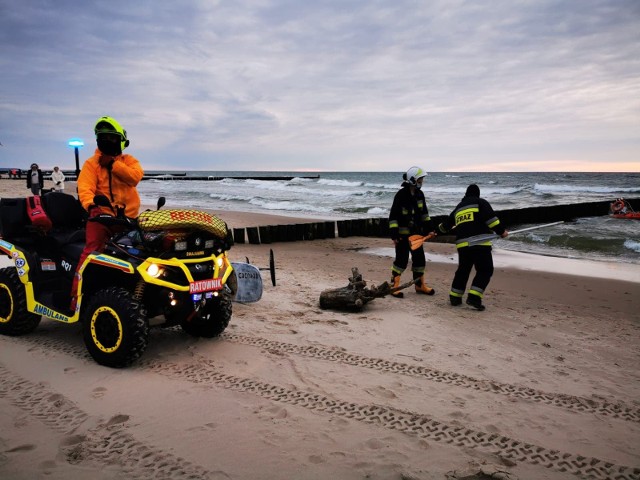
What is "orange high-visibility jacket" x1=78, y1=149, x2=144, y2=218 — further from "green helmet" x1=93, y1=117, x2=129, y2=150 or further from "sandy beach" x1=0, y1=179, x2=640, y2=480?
"sandy beach" x1=0, y1=179, x2=640, y2=480

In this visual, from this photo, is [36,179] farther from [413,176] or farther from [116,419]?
[116,419]

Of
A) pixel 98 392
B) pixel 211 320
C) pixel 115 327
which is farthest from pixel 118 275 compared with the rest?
pixel 98 392

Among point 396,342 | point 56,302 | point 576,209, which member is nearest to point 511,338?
point 396,342

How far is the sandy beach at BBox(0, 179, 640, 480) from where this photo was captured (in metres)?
2.81

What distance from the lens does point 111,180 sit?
4.59 metres

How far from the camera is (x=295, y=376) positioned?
4.07 meters

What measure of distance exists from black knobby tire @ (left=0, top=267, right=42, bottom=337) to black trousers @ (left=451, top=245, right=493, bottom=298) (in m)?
5.66

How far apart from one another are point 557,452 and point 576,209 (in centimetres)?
2461

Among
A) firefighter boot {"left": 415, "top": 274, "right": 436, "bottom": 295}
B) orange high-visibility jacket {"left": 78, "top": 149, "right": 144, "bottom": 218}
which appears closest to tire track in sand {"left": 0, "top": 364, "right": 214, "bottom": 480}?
orange high-visibility jacket {"left": 78, "top": 149, "right": 144, "bottom": 218}

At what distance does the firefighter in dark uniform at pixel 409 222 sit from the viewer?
7789mm

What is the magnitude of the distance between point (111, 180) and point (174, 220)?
1.11 metres

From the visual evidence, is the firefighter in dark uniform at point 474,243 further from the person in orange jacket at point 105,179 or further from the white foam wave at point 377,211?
the white foam wave at point 377,211

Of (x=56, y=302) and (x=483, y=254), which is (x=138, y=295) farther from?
(x=483, y=254)

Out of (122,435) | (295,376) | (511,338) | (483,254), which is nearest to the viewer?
(122,435)
